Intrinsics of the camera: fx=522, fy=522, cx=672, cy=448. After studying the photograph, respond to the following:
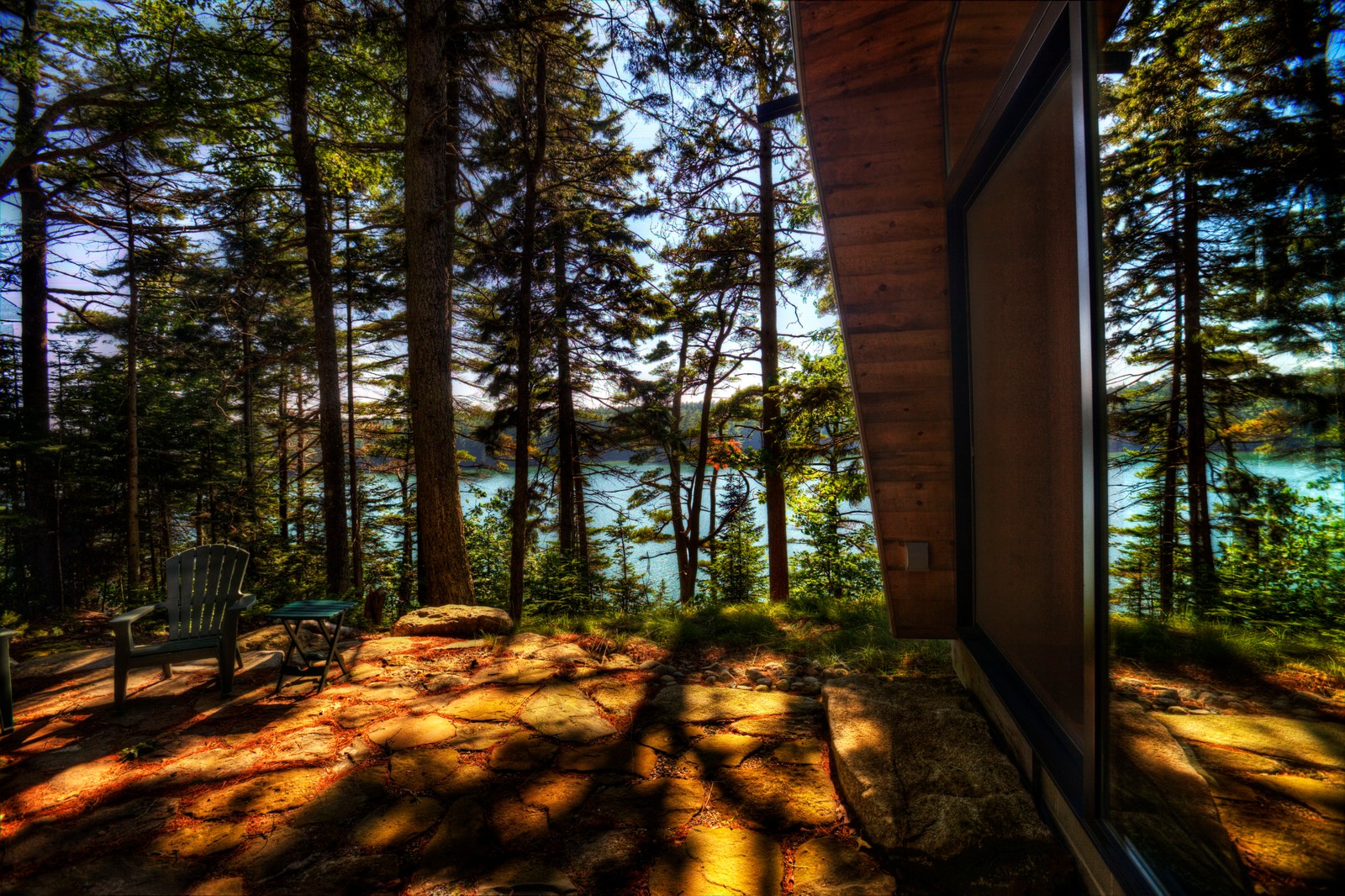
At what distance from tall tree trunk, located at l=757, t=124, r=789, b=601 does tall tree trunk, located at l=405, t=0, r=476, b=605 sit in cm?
388

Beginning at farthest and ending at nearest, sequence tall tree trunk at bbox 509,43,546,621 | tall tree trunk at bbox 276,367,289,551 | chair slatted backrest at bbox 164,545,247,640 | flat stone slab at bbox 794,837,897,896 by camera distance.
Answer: tall tree trunk at bbox 276,367,289,551
tall tree trunk at bbox 509,43,546,621
chair slatted backrest at bbox 164,545,247,640
flat stone slab at bbox 794,837,897,896

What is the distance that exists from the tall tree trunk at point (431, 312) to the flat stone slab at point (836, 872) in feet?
15.6

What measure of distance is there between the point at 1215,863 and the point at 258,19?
9258mm

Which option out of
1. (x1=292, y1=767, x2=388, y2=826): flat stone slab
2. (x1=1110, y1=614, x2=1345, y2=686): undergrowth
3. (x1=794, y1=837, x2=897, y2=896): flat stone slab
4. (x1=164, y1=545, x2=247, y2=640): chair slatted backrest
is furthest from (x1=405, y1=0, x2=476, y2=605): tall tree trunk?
(x1=1110, y1=614, x2=1345, y2=686): undergrowth

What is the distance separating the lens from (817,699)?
3035 mm

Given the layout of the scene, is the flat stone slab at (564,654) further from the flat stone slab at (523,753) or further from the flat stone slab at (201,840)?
the flat stone slab at (201,840)

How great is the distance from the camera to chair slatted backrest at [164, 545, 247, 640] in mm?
3420

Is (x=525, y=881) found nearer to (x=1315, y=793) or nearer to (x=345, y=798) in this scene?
(x=345, y=798)

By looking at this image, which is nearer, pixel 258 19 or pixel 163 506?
pixel 258 19

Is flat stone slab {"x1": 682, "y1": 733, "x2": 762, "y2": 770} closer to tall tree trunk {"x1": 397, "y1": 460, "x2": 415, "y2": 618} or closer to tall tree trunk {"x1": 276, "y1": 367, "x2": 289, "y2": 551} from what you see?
tall tree trunk {"x1": 397, "y1": 460, "x2": 415, "y2": 618}

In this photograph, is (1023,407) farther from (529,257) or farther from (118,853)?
(529,257)

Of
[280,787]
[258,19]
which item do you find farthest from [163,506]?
[280,787]

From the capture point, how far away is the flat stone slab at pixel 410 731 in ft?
8.64

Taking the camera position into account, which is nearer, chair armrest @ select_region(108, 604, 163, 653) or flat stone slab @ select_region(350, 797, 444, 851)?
flat stone slab @ select_region(350, 797, 444, 851)
